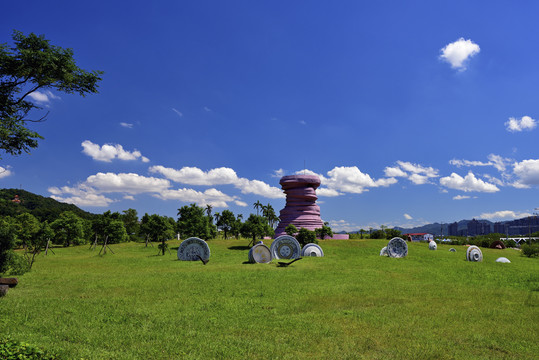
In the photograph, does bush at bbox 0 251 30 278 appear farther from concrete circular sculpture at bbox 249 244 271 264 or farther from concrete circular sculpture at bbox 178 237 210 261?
concrete circular sculpture at bbox 249 244 271 264

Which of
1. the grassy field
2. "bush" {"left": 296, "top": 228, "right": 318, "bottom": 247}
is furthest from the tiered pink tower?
the grassy field

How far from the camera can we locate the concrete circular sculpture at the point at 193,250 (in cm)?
3403

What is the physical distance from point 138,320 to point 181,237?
59.6m

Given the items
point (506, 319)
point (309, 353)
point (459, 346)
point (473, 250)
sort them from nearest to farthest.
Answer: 1. point (309, 353)
2. point (459, 346)
3. point (506, 319)
4. point (473, 250)

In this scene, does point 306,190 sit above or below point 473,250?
above

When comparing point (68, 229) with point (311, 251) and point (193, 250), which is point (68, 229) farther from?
point (311, 251)

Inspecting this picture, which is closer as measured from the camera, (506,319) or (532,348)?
(532,348)

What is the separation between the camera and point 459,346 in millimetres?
9445

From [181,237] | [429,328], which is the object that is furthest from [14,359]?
[181,237]

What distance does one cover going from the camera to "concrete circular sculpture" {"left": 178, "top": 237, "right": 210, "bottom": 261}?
3403 centimetres

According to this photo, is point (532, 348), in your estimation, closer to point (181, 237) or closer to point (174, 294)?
point (174, 294)

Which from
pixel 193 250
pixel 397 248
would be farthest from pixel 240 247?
pixel 397 248

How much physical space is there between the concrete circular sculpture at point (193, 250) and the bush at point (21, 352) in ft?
86.1

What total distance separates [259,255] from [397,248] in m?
17.7
